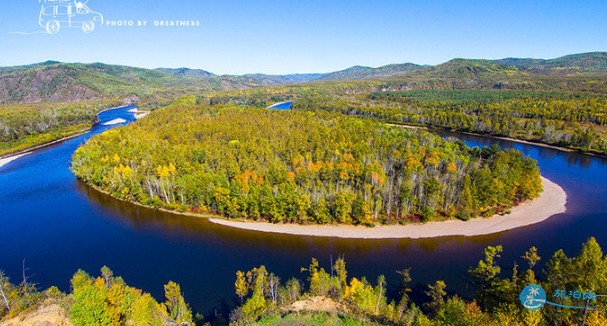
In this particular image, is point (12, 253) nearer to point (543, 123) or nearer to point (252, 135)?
point (252, 135)

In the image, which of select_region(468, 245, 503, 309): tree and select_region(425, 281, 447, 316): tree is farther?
select_region(468, 245, 503, 309): tree

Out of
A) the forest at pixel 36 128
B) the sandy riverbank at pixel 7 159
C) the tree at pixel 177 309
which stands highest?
the forest at pixel 36 128

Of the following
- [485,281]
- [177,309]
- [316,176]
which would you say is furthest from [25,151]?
[485,281]

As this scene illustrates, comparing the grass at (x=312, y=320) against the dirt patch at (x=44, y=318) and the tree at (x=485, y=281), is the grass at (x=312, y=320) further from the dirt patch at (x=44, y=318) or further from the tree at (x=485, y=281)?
the dirt patch at (x=44, y=318)

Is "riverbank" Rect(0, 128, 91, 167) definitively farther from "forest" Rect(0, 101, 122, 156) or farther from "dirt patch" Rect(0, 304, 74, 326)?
"dirt patch" Rect(0, 304, 74, 326)

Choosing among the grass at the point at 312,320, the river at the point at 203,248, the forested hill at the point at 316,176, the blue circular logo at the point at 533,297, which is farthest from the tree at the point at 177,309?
the blue circular logo at the point at 533,297

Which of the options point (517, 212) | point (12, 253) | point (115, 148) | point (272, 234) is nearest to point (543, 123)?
point (517, 212)

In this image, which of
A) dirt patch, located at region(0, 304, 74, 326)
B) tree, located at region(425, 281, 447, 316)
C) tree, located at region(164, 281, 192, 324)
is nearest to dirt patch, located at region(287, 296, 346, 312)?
tree, located at region(425, 281, 447, 316)
